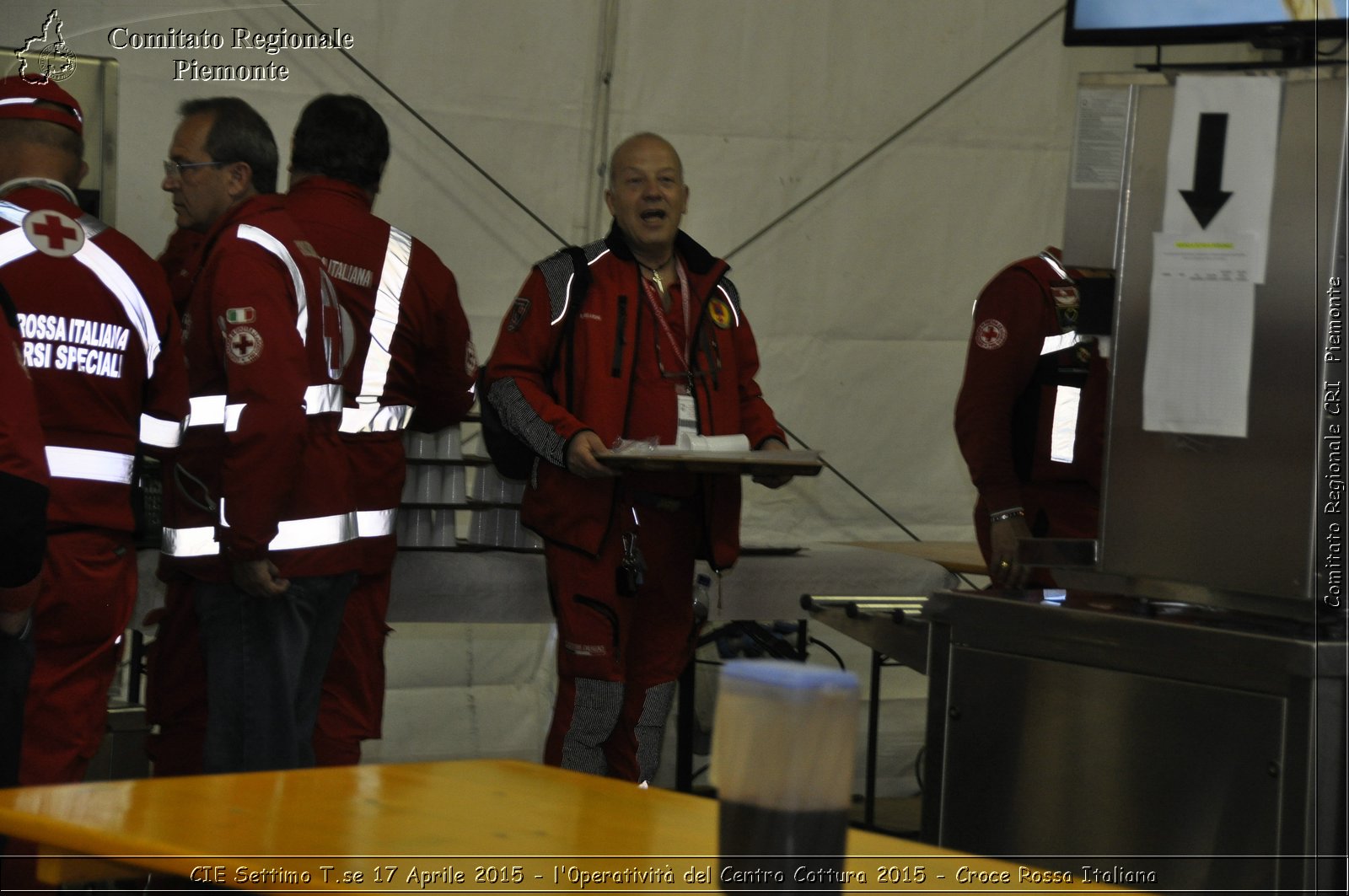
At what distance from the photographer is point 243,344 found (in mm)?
2863

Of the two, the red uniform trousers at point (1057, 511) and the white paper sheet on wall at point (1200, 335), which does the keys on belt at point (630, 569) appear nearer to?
the red uniform trousers at point (1057, 511)

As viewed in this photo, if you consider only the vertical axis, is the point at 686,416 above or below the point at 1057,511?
Answer: above

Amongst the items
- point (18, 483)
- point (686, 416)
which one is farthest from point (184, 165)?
point (18, 483)

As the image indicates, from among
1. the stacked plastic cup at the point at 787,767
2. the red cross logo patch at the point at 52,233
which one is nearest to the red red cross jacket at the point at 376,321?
the red cross logo patch at the point at 52,233

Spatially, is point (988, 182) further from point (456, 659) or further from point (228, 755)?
point (228, 755)

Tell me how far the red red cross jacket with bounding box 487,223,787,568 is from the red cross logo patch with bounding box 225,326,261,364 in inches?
27.5

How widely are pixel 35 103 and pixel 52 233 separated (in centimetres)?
29

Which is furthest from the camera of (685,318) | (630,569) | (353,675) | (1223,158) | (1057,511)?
(685,318)

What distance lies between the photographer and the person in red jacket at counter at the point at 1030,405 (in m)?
3.22

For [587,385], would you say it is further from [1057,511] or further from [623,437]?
[1057,511]

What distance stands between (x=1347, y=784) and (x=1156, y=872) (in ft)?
0.85

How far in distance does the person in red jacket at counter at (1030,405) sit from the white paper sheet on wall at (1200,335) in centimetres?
128

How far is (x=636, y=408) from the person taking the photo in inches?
136

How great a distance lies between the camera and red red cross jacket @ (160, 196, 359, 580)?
2.86 meters
